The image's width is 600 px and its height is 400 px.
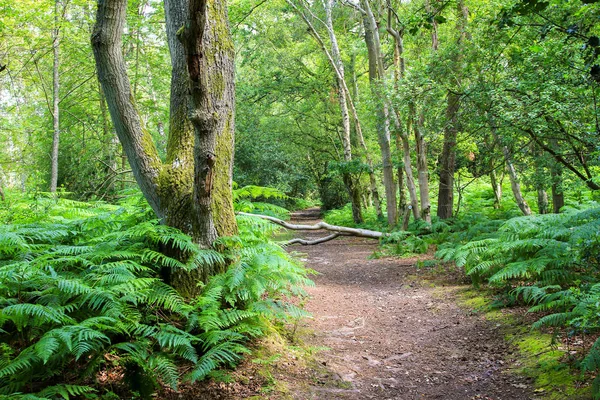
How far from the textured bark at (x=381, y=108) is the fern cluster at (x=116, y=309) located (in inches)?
368

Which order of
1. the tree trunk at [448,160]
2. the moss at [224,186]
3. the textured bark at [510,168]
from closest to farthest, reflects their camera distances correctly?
the moss at [224,186], the textured bark at [510,168], the tree trunk at [448,160]

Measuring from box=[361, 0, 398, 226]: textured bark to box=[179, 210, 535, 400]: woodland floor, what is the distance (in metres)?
6.64

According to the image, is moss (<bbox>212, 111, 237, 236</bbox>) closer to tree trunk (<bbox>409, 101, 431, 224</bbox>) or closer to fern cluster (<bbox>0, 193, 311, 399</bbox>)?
fern cluster (<bbox>0, 193, 311, 399</bbox>)

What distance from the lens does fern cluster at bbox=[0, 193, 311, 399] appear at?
283cm

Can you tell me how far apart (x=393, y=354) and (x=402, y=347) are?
0.85 feet

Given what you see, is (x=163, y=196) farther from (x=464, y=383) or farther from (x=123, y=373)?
(x=464, y=383)

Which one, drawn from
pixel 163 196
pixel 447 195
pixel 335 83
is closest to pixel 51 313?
pixel 163 196

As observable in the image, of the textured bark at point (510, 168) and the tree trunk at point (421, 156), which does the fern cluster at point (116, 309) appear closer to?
the textured bark at point (510, 168)

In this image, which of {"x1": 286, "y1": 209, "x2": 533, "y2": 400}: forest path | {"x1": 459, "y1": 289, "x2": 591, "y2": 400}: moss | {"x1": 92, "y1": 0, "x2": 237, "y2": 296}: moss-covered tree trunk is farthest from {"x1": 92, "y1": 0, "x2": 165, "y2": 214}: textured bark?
{"x1": 459, "y1": 289, "x2": 591, "y2": 400}: moss

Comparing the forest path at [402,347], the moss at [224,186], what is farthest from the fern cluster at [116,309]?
the forest path at [402,347]

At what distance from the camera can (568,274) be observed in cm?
484

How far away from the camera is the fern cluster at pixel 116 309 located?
2.83 meters

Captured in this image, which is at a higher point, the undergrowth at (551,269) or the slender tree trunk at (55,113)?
the slender tree trunk at (55,113)

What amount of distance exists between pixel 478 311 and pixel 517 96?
15.2 feet
